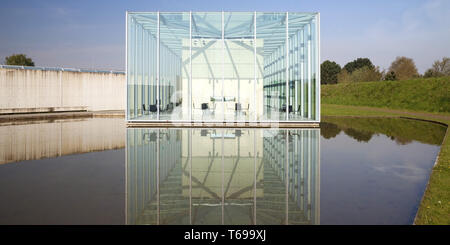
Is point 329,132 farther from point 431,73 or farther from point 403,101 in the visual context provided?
point 431,73

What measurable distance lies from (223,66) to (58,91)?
44.9ft

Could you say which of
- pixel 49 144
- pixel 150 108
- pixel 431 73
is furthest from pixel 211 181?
pixel 431 73

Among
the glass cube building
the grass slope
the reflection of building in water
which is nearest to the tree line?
the grass slope

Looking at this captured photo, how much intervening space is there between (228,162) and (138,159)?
1.67 metres

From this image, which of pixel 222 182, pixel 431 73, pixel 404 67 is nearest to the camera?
pixel 222 182

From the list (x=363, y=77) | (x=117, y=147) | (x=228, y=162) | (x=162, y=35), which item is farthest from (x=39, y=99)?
(x=363, y=77)

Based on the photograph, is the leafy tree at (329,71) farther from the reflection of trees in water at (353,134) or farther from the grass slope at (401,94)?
the reflection of trees in water at (353,134)

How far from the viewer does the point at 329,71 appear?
2469 inches

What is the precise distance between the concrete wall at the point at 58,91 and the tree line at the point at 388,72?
24184 mm

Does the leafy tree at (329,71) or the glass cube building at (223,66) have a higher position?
the leafy tree at (329,71)

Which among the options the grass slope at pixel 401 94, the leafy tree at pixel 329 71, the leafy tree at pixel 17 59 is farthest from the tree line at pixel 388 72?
the leafy tree at pixel 17 59

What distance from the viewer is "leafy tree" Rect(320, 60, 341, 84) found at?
199ft

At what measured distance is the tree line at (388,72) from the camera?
3256 centimetres

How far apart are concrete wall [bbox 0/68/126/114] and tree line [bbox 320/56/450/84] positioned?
24.2 metres
